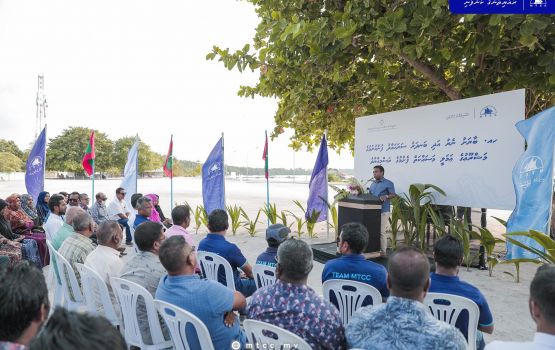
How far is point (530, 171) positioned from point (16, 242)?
6.81 metres

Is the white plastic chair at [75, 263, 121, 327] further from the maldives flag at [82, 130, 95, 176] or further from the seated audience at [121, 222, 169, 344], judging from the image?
the maldives flag at [82, 130, 95, 176]

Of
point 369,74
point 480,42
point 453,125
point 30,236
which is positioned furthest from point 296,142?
point 30,236

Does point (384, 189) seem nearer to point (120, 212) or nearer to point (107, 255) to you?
point (107, 255)

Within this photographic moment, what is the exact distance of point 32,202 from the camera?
24.9 feet

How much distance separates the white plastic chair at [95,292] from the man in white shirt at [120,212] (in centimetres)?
570

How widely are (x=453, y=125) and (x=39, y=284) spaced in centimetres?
664

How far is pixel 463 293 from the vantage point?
91.0 inches

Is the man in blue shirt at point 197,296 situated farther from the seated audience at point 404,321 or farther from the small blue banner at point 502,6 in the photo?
the small blue banner at point 502,6

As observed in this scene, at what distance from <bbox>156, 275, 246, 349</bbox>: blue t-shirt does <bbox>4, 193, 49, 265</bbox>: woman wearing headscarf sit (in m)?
4.83

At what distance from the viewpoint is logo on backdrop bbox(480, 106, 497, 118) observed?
5926 mm

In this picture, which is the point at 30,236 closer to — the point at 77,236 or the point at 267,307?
the point at 77,236

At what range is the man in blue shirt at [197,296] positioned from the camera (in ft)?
7.12

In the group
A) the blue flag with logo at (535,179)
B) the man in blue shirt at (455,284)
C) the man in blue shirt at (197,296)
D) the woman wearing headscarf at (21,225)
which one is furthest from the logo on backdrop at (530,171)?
the woman wearing headscarf at (21,225)

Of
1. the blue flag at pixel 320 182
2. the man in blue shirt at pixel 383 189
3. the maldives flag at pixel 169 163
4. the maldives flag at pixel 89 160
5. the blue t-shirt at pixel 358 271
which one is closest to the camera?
the blue t-shirt at pixel 358 271
